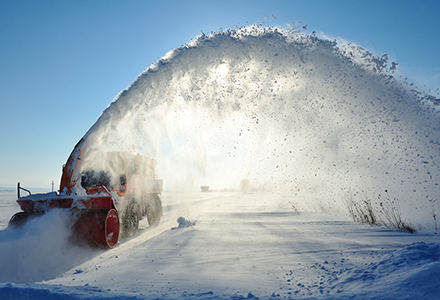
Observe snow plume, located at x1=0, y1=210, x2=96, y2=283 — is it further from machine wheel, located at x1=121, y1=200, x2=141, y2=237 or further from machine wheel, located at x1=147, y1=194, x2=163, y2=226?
machine wheel, located at x1=147, y1=194, x2=163, y2=226

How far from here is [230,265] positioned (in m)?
3.98

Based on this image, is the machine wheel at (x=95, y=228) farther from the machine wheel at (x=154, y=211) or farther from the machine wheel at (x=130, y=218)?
the machine wheel at (x=154, y=211)

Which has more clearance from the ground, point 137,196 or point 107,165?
point 107,165

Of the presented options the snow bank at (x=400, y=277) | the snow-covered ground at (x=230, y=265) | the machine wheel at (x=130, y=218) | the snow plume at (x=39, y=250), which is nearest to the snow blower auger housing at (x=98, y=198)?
the machine wheel at (x=130, y=218)

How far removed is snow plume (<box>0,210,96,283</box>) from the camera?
4.68 metres

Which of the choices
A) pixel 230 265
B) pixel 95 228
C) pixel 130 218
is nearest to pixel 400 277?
pixel 230 265

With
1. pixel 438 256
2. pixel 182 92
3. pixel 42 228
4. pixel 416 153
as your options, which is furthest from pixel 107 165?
pixel 416 153

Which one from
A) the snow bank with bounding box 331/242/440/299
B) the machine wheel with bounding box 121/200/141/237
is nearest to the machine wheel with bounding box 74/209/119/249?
the machine wheel with bounding box 121/200/141/237

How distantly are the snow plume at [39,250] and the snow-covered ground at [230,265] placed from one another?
0.02 metres

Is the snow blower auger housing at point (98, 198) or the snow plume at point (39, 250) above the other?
the snow blower auger housing at point (98, 198)

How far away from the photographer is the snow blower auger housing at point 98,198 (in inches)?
244

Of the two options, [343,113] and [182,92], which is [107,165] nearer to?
[182,92]

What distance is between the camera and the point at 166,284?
3.08m

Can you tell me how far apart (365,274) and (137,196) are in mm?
7281
